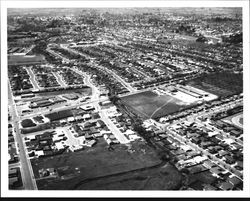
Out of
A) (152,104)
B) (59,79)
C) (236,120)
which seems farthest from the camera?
(59,79)

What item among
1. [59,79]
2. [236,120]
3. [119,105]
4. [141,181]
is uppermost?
[59,79]

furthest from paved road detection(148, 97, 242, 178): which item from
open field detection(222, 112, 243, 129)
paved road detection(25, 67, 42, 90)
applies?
paved road detection(25, 67, 42, 90)

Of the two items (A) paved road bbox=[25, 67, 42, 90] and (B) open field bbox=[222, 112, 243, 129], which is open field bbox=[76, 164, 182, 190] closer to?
(B) open field bbox=[222, 112, 243, 129]

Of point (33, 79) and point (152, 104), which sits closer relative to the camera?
point (152, 104)

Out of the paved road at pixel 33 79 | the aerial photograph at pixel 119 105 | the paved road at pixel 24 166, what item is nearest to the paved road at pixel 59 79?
the aerial photograph at pixel 119 105

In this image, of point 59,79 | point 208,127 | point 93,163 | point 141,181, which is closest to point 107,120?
point 93,163

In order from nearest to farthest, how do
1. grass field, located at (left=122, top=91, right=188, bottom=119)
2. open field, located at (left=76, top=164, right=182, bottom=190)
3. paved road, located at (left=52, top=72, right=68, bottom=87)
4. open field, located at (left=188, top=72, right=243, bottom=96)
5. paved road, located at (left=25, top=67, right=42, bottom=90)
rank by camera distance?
open field, located at (left=76, top=164, right=182, bottom=190)
grass field, located at (left=122, top=91, right=188, bottom=119)
open field, located at (left=188, top=72, right=243, bottom=96)
paved road, located at (left=25, top=67, right=42, bottom=90)
paved road, located at (left=52, top=72, right=68, bottom=87)

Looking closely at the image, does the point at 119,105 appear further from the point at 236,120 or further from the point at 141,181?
the point at 141,181
